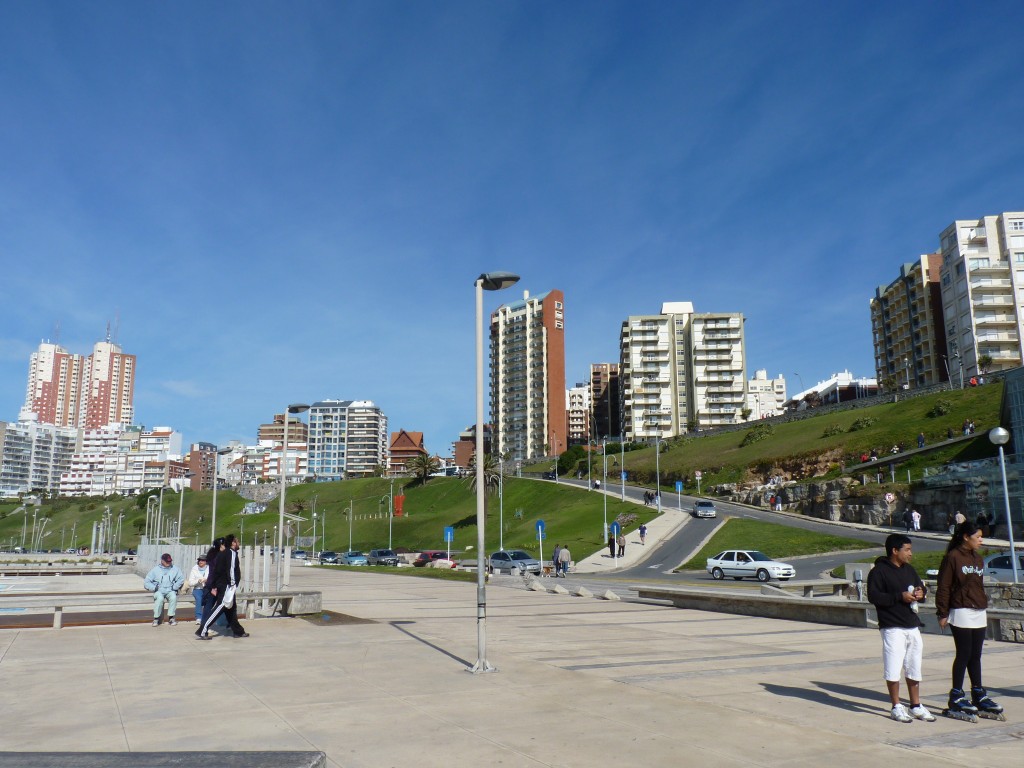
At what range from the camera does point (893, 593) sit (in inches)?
302

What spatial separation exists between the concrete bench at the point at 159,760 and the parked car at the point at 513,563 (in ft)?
123

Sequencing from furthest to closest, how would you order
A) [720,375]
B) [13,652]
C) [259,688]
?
1. [720,375]
2. [13,652]
3. [259,688]

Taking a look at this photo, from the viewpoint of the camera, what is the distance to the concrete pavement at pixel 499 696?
664 cm

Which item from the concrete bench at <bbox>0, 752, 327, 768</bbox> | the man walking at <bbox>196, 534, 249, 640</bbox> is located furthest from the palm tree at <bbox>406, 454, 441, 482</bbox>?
the concrete bench at <bbox>0, 752, 327, 768</bbox>

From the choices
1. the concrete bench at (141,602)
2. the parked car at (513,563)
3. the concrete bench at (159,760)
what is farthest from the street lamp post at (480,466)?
the parked car at (513,563)

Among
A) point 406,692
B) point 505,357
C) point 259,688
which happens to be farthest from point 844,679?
point 505,357

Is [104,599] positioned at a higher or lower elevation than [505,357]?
lower

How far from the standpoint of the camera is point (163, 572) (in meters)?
16.2

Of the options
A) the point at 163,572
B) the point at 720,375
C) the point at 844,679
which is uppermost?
the point at 720,375

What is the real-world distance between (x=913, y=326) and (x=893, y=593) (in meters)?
128

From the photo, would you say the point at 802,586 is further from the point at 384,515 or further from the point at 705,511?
the point at 384,515

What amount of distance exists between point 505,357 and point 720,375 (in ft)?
155

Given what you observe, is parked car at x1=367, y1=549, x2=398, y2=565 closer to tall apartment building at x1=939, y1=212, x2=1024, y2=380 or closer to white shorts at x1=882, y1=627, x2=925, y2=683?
white shorts at x1=882, y1=627, x2=925, y2=683

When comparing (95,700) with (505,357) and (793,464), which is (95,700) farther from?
(505,357)
